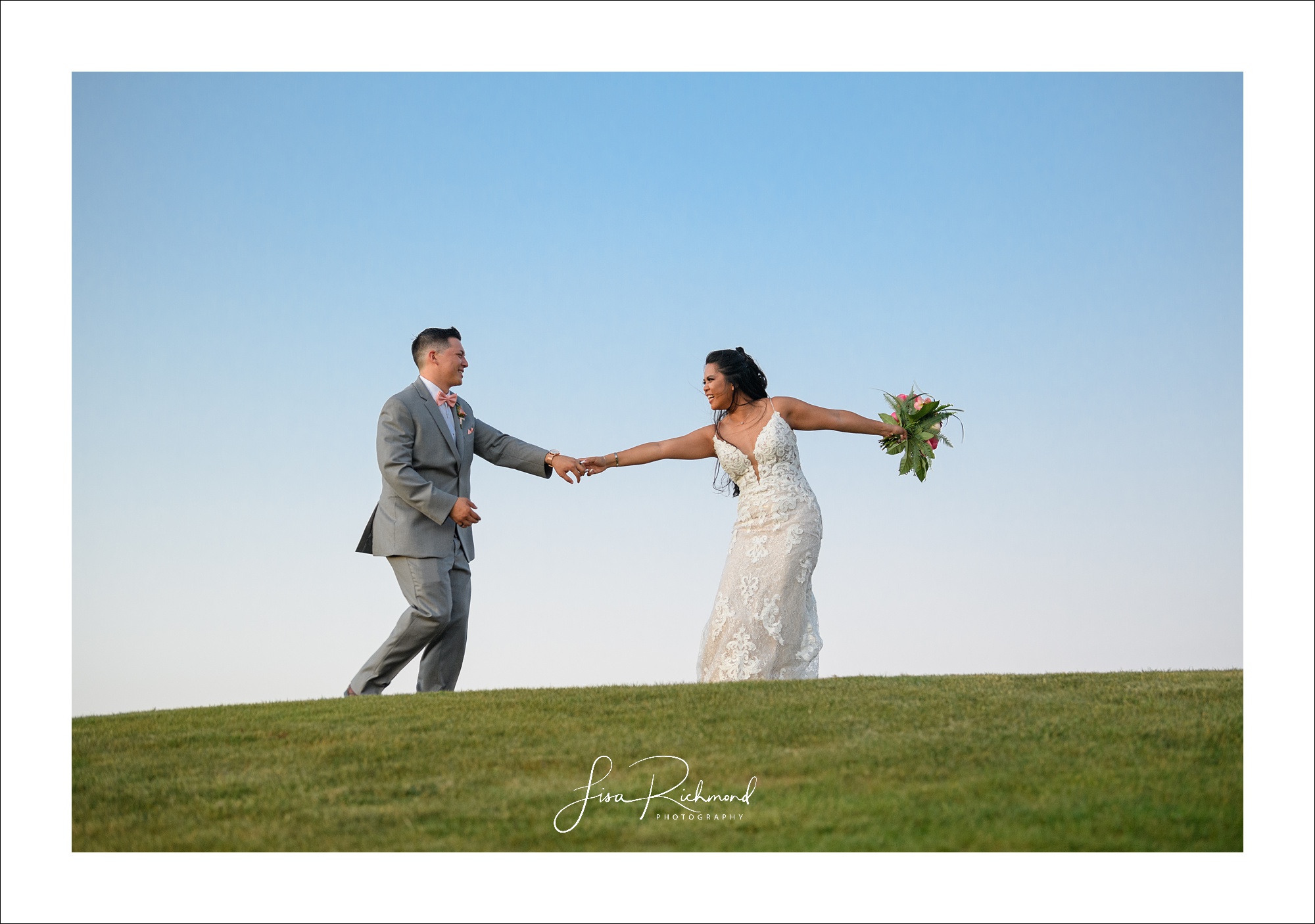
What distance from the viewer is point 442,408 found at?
10781 millimetres

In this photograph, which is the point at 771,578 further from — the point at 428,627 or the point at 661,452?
the point at 428,627

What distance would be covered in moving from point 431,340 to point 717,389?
254 centimetres

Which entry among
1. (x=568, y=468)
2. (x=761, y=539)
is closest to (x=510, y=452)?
(x=568, y=468)

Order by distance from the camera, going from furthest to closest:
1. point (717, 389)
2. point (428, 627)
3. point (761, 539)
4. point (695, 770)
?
point (717, 389) < point (761, 539) < point (428, 627) < point (695, 770)

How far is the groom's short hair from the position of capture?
35.7 ft

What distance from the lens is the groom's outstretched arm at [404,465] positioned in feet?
33.5

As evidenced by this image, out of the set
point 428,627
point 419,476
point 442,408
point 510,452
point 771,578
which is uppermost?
point 442,408

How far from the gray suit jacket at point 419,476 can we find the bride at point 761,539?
2204 millimetres

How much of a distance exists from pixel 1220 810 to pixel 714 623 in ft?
15.5

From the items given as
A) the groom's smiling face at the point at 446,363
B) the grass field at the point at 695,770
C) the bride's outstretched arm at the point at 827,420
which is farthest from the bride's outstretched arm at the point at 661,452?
the grass field at the point at 695,770

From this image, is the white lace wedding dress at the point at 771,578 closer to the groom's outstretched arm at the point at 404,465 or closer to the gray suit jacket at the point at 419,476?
the gray suit jacket at the point at 419,476

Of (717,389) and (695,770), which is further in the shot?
(717,389)

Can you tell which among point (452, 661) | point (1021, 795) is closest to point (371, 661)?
point (452, 661)

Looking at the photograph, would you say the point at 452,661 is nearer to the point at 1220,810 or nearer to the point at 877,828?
the point at 877,828
